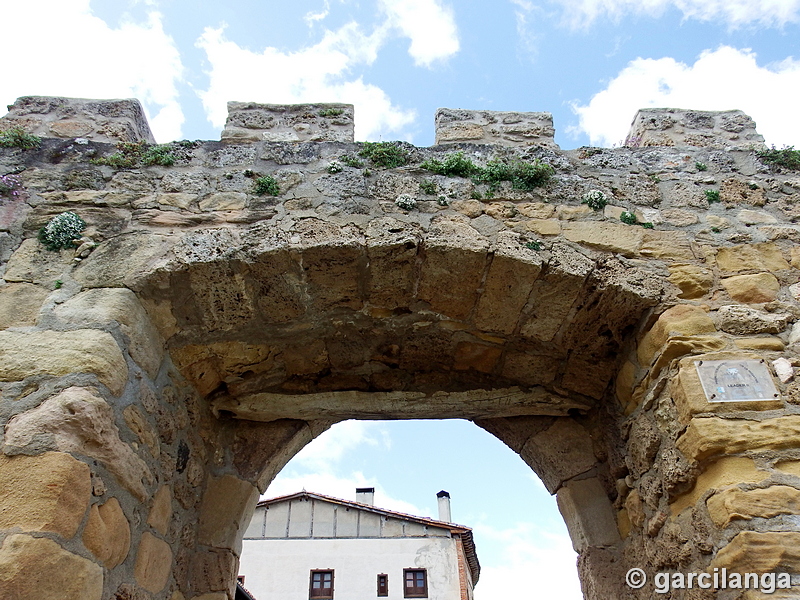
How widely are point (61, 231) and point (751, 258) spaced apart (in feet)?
9.01

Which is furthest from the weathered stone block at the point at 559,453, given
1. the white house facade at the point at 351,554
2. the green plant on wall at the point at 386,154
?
the white house facade at the point at 351,554

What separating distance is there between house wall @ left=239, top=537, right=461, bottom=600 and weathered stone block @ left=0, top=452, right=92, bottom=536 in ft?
46.7

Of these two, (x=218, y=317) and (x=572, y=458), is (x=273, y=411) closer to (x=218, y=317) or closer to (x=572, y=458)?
(x=218, y=317)

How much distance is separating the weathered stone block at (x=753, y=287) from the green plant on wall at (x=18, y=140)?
3003 mm

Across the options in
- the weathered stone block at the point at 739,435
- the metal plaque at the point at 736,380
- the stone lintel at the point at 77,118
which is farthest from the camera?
the stone lintel at the point at 77,118

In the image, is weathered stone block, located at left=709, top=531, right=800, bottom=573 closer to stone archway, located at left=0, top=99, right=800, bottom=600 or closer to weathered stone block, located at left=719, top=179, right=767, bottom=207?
stone archway, located at left=0, top=99, right=800, bottom=600

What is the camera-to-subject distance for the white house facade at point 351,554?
48.3 feet

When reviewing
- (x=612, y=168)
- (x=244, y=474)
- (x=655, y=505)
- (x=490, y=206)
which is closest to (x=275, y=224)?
(x=490, y=206)

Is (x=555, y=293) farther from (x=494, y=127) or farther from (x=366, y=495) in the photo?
(x=366, y=495)

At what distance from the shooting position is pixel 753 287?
233 centimetres

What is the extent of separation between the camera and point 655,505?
224cm

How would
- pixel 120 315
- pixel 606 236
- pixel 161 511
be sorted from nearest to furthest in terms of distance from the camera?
pixel 120 315 < pixel 161 511 < pixel 606 236

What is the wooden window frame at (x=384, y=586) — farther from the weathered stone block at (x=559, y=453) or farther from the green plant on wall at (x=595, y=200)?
the green plant on wall at (x=595, y=200)

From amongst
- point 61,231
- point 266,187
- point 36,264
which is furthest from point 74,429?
point 266,187
